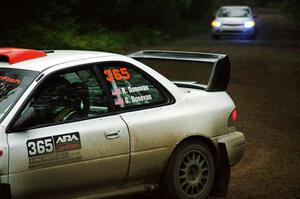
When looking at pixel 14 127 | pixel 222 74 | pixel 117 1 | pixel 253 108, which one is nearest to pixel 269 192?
pixel 222 74

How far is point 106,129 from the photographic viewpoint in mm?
5539

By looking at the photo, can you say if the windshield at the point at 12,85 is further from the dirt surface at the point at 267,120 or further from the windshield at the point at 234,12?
the windshield at the point at 234,12

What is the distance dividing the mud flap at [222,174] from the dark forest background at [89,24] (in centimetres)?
1526

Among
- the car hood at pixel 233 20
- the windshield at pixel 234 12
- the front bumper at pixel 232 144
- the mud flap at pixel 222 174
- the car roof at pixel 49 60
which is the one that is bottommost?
the car hood at pixel 233 20

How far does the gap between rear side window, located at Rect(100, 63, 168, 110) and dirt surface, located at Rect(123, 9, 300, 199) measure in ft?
3.44

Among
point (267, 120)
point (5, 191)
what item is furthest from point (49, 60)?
point (267, 120)

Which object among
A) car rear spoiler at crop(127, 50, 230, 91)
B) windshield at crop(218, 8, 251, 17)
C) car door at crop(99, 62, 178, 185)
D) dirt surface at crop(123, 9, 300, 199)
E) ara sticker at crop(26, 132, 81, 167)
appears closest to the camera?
ara sticker at crop(26, 132, 81, 167)

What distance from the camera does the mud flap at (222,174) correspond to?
256 inches

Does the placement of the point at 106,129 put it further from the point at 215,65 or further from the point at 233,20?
the point at 233,20

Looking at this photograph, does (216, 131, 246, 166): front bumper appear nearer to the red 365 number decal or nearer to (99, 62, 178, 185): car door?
(99, 62, 178, 185): car door

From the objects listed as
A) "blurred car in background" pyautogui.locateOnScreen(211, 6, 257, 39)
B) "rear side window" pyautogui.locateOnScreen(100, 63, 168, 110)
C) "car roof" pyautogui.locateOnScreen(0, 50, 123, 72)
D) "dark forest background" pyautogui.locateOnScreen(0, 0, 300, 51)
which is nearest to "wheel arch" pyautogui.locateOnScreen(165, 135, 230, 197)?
"rear side window" pyautogui.locateOnScreen(100, 63, 168, 110)

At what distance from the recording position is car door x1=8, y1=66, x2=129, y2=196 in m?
5.00

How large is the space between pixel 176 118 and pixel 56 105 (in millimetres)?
1262

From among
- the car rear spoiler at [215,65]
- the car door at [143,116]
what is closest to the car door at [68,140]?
the car door at [143,116]
